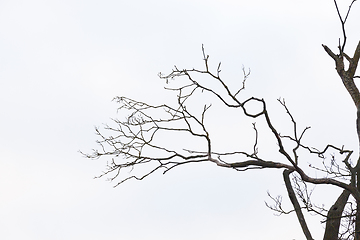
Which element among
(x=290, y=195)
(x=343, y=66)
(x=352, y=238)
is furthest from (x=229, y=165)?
(x=343, y=66)

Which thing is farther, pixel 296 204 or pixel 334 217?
pixel 296 204

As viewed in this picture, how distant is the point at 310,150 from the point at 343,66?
183cm

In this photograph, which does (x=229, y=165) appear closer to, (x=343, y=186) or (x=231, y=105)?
(x=231, y=105)

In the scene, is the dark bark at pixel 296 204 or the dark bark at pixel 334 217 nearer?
the dark bark at pixel 296 204

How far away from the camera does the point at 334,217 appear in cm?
791

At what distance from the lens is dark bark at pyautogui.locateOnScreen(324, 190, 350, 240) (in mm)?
8016

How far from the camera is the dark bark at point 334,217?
8.02 m

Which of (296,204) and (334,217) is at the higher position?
(296,204)

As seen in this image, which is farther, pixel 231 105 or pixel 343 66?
pixel 343 66

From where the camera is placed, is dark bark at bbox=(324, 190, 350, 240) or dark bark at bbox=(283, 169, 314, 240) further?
dark bark at bbox=(324, 190, 350, 240)

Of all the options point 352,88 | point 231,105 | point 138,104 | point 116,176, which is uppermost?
point 352,88

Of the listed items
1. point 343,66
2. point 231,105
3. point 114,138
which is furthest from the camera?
point 343,66

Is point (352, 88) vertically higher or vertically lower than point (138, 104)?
higher

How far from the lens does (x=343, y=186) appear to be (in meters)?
7.52
